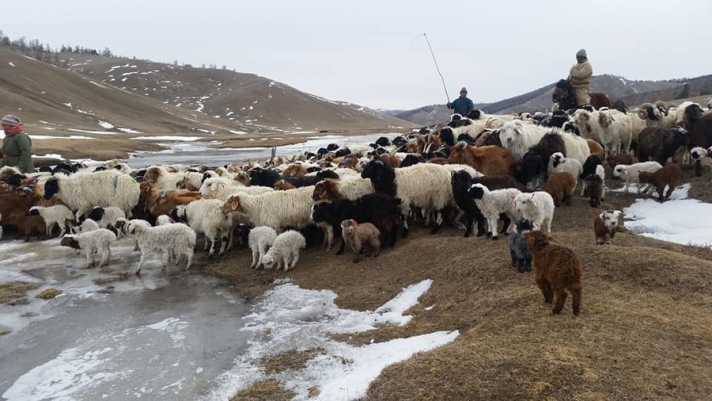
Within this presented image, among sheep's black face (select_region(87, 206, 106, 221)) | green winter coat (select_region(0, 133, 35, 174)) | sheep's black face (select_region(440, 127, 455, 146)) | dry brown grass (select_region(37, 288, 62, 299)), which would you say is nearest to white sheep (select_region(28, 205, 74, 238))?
sheep's black face (select_region(87, 206, 106, 221))

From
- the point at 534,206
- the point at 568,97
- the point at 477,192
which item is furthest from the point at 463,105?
the point at 534,206

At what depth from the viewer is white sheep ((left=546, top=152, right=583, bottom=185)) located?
1166cm

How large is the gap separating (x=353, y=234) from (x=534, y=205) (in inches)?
132

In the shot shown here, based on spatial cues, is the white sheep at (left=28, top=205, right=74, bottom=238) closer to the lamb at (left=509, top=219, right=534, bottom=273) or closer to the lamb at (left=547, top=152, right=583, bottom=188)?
the lamb at (left=509, top=219, right=534, bottom=273)

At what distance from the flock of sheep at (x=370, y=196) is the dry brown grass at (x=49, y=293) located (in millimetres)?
1497

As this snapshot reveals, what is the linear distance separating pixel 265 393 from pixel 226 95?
6878 inches

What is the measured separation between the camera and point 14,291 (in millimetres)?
8539

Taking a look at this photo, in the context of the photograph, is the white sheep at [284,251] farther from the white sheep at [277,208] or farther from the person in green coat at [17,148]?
the person in green coat at [17,148]

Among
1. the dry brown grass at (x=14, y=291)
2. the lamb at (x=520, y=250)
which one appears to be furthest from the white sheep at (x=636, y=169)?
the dry brown grass at (x=14, y=291)

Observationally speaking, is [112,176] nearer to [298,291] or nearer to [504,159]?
[298,291]

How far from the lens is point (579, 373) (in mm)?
3975

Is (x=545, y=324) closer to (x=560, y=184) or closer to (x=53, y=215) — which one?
(x=560, y=184)

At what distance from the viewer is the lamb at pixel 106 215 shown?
1182 centimetres

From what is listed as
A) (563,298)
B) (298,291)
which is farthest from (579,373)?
(298,291)
